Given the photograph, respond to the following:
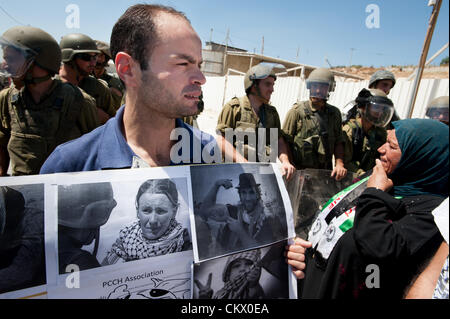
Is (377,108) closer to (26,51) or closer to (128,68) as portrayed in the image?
(128,68)

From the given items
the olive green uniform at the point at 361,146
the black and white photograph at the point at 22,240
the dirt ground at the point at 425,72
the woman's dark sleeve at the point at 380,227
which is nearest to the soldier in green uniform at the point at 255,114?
the olive green uniform at the point at 361,146

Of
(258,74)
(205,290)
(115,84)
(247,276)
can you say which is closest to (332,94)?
(258,74)

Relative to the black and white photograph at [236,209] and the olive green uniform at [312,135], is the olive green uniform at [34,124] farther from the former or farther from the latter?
the olive green uniform at [312,135]

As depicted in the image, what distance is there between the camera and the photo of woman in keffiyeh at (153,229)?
0.88m

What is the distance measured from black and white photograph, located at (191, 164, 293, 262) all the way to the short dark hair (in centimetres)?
56

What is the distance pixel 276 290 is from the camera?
1.05m

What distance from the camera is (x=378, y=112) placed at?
365 cm

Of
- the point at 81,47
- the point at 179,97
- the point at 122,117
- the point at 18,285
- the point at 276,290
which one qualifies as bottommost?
the point at 276,290

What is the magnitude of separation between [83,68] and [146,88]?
9.84 ft

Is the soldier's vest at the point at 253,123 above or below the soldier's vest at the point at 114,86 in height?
below

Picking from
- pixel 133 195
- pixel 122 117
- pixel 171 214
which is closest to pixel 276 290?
pixel 171 214

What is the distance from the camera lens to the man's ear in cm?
113
